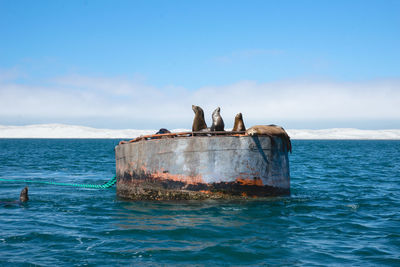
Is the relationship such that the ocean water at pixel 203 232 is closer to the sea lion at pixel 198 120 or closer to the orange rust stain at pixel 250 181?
the orange rust stain at pixel 250 181

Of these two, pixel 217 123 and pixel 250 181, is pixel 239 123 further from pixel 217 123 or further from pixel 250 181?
pixel 250 181

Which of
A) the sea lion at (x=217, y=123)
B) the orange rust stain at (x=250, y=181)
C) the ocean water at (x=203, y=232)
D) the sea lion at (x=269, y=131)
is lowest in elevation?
the ocean water at (x=203, y=232)

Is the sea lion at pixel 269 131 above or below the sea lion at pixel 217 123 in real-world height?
below

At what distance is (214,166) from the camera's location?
9445mm

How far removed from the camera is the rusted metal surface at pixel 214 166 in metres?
9.39

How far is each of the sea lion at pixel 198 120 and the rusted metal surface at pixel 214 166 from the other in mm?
867

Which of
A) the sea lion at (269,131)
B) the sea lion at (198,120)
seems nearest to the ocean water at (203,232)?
the sea lion at (269,131)

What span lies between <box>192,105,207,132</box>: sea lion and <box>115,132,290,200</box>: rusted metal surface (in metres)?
0.87

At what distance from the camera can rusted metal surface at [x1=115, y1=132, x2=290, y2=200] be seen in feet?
30.8

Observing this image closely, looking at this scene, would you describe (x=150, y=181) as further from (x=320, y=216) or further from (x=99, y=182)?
(x=99, y=182)

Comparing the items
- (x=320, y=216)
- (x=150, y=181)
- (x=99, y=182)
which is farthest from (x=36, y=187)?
(x=320, y=216)

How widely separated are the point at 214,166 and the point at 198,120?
2.00m

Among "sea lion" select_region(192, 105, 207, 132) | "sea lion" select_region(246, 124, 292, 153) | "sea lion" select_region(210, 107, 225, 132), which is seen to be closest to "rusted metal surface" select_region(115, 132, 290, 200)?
"sea lion" select_region(246, 124, 292, 153)

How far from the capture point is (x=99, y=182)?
17016 mm
